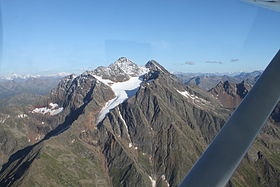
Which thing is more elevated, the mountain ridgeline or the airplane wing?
the airplane wing

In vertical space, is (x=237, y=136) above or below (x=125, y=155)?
above

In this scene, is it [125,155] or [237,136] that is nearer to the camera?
[237,136]

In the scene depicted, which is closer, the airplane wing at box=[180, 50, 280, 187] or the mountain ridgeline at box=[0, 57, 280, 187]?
the airplane wing at box=[180, 50, 280, 187]

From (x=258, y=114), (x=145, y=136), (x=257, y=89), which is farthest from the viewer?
(x=145, y=136)

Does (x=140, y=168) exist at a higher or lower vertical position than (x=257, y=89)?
lower

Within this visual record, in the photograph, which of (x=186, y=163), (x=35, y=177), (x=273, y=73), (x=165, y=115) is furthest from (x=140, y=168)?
(x=273, y=73)

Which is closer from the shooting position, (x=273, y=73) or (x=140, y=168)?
(x=273, y=73)

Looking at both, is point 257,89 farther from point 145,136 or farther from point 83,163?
point 145,136

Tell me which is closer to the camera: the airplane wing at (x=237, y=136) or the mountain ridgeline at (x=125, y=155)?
the airplane wing at (x=237, y=136)

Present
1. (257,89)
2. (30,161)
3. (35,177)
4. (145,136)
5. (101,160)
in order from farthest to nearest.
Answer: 1. (145,136)
2. (101,160)
3. (30,161)
4. (35,177)
5. (257,89)

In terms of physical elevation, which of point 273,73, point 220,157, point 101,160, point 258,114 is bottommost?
point 101,160

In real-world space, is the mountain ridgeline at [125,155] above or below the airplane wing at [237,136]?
below
